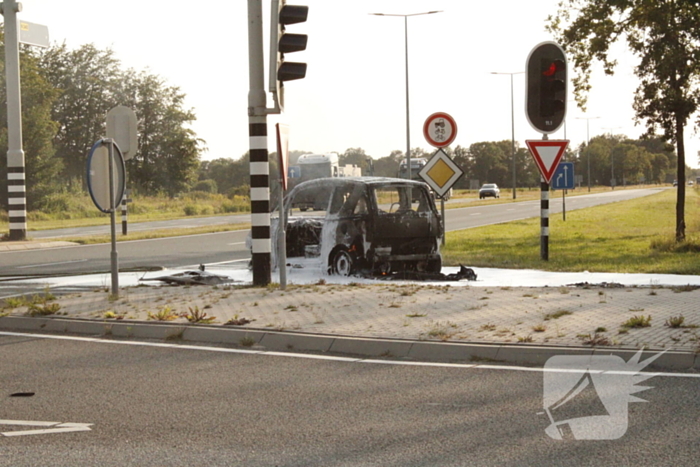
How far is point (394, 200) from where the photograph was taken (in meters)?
14.6

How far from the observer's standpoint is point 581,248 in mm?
22078

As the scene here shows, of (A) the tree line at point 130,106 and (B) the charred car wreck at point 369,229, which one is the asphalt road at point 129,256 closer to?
(B) the charred car wreck at point 369,229

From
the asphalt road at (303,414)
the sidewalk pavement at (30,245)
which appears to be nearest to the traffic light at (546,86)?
the asphalt road at (303,414)

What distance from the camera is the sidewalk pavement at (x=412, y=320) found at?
7367 millimetres

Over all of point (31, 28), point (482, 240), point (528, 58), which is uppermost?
point (31, 28)

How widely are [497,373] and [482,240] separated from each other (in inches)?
728

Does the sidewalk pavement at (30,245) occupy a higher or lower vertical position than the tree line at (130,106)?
lower

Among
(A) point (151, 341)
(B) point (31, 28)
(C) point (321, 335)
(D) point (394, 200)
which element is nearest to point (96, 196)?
(A) point (151, 341)

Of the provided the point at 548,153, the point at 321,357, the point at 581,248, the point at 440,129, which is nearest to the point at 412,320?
the point at 321,357

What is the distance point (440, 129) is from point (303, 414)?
1448cm

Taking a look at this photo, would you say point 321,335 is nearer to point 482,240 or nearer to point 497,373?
point 497,373

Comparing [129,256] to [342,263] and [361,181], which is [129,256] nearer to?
[342,263]

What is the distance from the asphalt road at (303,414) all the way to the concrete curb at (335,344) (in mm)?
341

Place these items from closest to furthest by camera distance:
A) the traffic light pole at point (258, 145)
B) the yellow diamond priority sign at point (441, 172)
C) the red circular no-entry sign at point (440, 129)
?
the traffic light pole at point (258, 145), the yellow diamond priority sign at point (441, 172), the red circular no-entry sign at point (440, 129)
